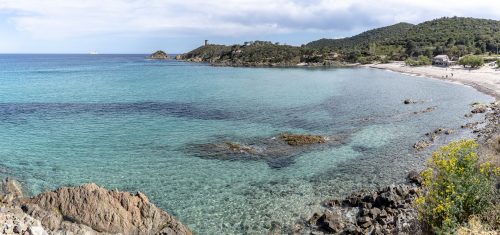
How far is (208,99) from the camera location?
252 ft

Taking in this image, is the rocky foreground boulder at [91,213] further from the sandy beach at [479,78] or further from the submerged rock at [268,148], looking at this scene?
the sandy beach at [479,78]

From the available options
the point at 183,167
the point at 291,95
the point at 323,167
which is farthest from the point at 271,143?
the point at 291,95

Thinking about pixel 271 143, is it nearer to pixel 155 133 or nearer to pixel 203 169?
pixel 203 169

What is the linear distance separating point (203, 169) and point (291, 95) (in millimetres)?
54271

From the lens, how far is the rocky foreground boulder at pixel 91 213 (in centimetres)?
2011

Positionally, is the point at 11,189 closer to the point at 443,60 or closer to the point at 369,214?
the point at 369,214

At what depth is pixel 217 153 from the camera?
38.2 metres

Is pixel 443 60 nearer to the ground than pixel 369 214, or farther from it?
farther from it

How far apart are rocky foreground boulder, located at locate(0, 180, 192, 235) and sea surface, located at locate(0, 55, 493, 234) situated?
307 cm

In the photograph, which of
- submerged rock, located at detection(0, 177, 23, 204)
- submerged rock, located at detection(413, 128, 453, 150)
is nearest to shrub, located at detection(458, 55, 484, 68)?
submerged rock, located at detection(413, 128, 453, 150)

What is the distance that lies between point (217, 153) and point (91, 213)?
18235 mm

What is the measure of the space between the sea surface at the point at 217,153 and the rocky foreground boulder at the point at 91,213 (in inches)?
121

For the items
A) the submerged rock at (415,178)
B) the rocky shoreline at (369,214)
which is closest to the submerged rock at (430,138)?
the submerged rock at (415,178)

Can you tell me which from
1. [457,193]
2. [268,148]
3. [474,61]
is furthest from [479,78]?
[457,193]
